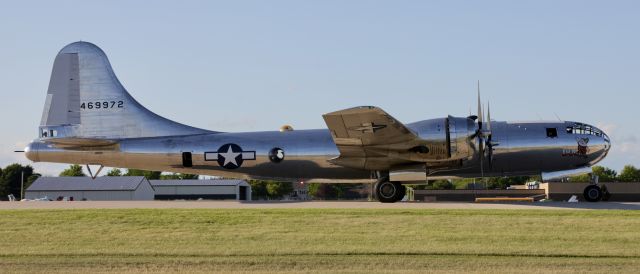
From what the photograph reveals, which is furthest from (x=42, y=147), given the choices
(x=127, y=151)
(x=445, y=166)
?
(x=445, y=166)

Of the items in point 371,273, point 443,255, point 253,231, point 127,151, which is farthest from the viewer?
point 127,151

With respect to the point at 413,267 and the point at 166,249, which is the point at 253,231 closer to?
the point at 166,249

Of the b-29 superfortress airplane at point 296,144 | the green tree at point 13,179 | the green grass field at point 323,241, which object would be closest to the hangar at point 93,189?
the b-29 superfortress airplane at point 296,144

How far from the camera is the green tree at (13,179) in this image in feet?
349

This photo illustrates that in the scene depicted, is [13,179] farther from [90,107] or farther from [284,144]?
[284,144]

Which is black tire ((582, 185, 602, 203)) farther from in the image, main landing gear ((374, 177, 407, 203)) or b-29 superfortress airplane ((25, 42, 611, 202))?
main landing gear ((374, 177, 407, 203))

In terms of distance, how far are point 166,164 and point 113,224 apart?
39.5 ft

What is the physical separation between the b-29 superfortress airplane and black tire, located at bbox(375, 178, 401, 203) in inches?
1.6

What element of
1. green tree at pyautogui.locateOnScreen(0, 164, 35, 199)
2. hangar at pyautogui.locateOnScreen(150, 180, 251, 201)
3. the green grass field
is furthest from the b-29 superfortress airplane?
green tree at pyautogui.locateOnScreen(0, 164, 35, 199)

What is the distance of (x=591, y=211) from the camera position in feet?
77.0

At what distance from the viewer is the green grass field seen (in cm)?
1392

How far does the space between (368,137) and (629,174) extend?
88785 mm

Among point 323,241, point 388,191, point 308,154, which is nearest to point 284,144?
point 308,154

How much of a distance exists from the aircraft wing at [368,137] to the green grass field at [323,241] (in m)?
4.72
